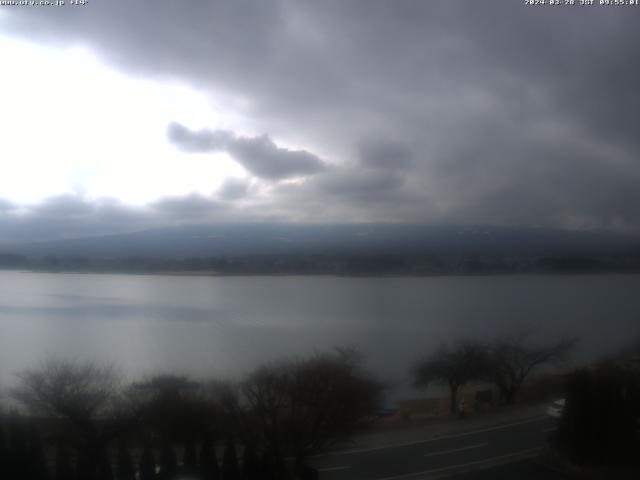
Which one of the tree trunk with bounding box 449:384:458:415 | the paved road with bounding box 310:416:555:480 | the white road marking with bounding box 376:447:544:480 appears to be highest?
the tree trunk with bounding box 449:384:458:415

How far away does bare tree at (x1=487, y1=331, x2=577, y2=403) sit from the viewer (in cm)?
556

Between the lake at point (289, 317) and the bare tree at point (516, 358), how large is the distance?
17cm

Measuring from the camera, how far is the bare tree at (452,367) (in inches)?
218

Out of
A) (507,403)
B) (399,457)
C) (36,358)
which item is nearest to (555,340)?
(507,403)

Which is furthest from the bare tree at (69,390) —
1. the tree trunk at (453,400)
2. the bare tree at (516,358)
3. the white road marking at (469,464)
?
the bare tree at (516,358)

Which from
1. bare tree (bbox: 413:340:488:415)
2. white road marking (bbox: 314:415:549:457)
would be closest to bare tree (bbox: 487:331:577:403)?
bare tree (bbox: 413:340:488:415)

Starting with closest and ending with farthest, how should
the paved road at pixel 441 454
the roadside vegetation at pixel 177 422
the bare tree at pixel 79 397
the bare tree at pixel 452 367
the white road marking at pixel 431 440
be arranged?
the roadside vegetation at pixel 177 422 → the bare tree at pixel 79 397 → the paved road at pixel 441 454 → the white road marking at pixel 431 440 → the bare tree at pixel 452 367

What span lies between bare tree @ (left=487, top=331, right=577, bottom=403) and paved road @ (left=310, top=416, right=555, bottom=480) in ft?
1.59

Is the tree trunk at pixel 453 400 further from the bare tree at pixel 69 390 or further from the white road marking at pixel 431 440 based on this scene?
the bare tree at pixel 69 390

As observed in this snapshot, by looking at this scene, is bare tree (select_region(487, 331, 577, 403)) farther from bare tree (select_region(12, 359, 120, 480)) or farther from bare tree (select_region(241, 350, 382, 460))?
bare tree (select_region(12, 359, 120, 480))

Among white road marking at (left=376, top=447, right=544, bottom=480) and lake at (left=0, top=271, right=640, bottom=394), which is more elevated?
lake at (left=0, top=271, right=640, bottom=394)

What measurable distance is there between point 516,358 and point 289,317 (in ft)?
9.06

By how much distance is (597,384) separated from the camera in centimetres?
518

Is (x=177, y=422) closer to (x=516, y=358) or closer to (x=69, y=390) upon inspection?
(x=69, y=390)
